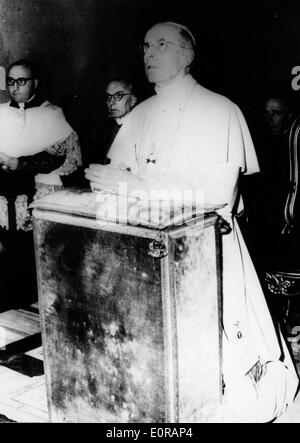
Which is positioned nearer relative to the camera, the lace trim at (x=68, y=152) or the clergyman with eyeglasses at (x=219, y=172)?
the clergyman with eyeglasses at (x=219, y=172)

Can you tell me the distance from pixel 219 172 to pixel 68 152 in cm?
216

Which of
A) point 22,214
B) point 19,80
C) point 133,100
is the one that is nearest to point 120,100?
point 133,100

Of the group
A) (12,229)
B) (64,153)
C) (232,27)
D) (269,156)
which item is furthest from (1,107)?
(269,156)

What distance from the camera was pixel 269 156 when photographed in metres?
3.40

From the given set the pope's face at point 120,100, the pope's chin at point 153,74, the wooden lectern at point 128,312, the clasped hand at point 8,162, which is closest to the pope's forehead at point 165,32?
the pope's chin at point 153,74

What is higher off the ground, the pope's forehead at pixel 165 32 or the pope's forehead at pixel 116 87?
the pope's forehead at pixel 165 32

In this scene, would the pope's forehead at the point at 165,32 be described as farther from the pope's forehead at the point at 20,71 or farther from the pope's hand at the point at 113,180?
the pope's forehead at the point at 20,71

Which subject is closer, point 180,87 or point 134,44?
point 180,87

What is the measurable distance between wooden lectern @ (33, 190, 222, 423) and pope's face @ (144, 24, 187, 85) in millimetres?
777

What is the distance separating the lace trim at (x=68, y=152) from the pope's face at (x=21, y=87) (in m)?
0.46

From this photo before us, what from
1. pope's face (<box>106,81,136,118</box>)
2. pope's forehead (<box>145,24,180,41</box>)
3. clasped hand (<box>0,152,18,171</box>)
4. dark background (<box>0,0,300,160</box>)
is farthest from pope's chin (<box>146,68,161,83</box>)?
clasped hand (<box>0,152,18,171</box>)

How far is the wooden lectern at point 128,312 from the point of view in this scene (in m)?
2.05

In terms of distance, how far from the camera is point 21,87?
4.12 meters

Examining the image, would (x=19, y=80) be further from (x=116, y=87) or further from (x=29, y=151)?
(x=116, y=87)
